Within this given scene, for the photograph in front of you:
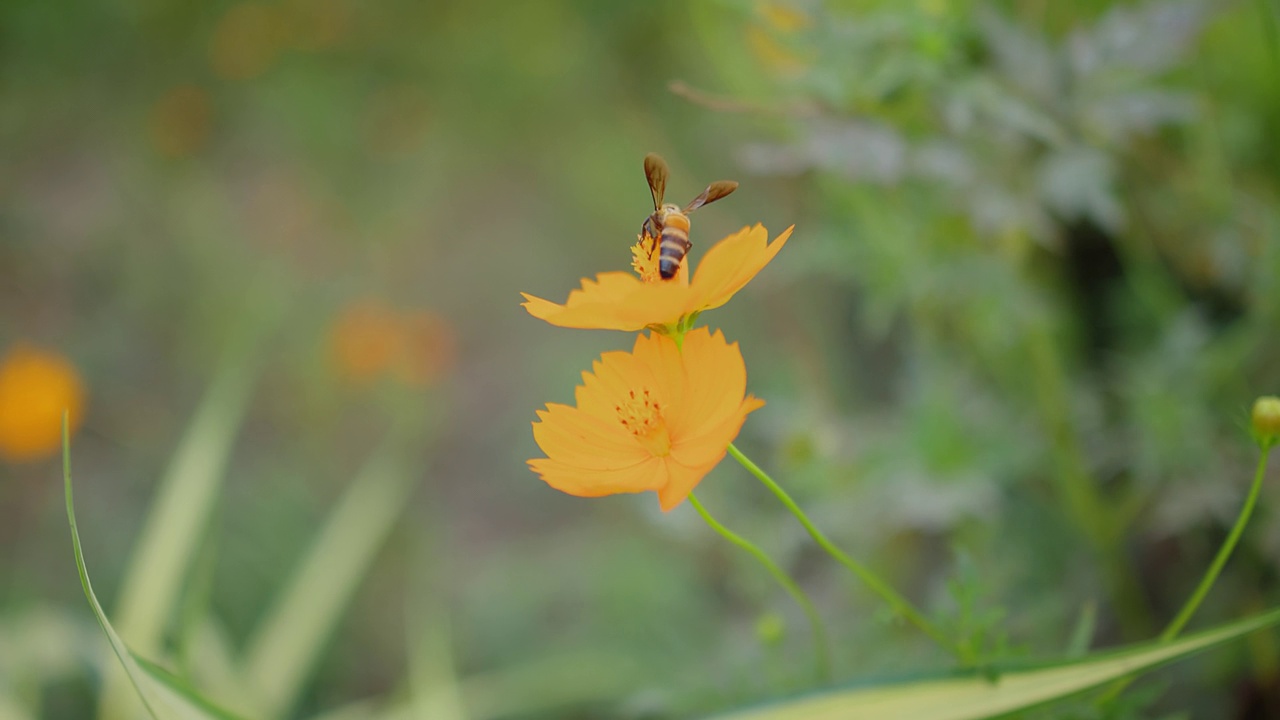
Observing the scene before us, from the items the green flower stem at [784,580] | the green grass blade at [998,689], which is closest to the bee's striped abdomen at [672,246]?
the green flower stem at [784,580]

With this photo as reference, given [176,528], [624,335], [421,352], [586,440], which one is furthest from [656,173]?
[421,352]

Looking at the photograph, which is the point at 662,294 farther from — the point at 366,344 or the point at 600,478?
the point at 366,344

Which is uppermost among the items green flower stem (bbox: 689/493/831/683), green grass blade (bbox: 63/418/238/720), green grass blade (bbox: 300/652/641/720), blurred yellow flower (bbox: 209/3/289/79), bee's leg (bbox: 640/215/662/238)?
blurred yellow flower (bbox: 209/3/289/79)

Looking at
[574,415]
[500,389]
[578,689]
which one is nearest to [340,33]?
[500,389]

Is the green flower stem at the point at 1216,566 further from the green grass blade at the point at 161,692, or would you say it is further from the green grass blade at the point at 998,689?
the green grass blade at the point at 161,692

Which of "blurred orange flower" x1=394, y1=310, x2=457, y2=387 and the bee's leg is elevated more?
"blurred orange flower" x1=394, y1=310, x2=457, y2=387

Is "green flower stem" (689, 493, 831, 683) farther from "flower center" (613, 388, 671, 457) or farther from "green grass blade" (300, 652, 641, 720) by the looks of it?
"green grass blade" (300, 652, 641, 720)

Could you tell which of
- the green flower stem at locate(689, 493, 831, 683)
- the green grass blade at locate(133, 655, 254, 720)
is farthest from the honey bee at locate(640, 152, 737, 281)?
the green grass blade at locate(133, 655, 254, 720)
